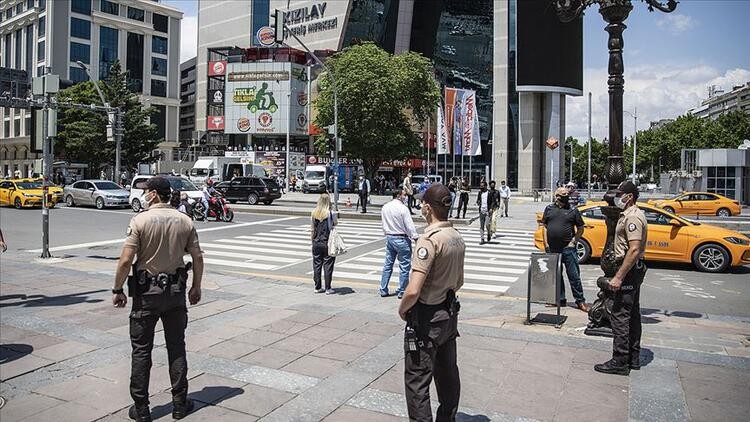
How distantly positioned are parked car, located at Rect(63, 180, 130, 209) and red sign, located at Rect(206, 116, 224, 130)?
150ft

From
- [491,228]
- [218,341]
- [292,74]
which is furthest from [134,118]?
[218,341]

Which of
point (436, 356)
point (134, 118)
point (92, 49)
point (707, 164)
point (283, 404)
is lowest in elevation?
point (283, 404)

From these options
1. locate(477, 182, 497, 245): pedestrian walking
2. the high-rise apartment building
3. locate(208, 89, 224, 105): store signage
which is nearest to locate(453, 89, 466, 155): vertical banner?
locate(477, 182, 497, 245): pedestrian walking

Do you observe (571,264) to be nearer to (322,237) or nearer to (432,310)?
(322,237)

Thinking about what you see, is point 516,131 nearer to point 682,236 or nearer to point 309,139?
point 309,139

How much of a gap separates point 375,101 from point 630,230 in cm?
2856

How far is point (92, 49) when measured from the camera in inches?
3342

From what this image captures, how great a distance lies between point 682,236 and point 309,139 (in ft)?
206

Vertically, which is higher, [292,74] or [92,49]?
[92,49]

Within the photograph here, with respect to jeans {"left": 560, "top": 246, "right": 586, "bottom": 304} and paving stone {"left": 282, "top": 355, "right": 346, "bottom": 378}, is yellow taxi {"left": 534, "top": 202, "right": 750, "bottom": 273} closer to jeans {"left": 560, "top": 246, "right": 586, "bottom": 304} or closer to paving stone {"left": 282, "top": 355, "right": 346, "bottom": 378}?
jeans {"left": 560, "top": 246, "right": 586, "bottom": 304}

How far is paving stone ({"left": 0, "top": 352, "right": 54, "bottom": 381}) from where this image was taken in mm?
5516

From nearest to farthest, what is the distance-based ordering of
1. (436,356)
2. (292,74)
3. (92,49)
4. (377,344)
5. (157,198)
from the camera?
1. (436,356)
2. (157,198)
3. (377,344)
4. (292,74)
5. (92,49)

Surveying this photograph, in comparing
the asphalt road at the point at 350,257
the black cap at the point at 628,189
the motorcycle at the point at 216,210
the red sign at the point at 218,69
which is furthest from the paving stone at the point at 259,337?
the red sign at the point at 218,69

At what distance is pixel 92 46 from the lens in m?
84.8
